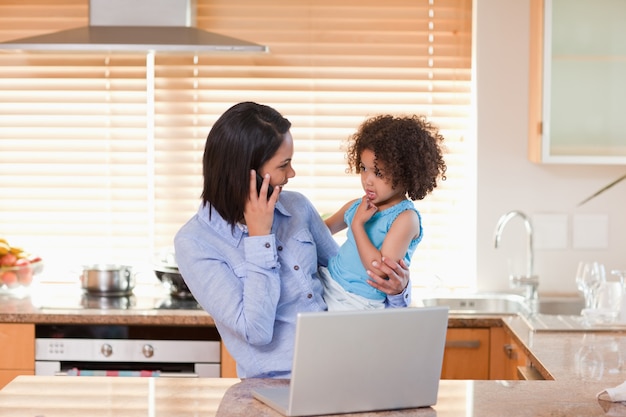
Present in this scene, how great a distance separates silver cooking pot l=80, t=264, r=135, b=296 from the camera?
12.1 feet

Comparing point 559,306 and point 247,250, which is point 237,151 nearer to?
point 247,250

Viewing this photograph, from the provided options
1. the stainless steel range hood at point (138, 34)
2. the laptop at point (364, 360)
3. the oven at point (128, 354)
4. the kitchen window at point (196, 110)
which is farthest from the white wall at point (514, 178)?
the laptop at point (364, 360)

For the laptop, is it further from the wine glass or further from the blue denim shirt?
the wine glass

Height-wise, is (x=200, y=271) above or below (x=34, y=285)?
above

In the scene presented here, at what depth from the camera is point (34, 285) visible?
3.79 metres

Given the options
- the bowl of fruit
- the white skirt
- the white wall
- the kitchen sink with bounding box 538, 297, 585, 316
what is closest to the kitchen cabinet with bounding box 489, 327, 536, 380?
the kitchen sink with bounding box 538, 297, 585, 316

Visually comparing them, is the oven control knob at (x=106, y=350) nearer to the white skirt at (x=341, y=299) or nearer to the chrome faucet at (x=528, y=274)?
the white skirt at (x=341, y=299)

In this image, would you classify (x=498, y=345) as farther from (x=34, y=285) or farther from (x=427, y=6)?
(x=34, y=285)

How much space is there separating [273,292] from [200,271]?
0.53ft

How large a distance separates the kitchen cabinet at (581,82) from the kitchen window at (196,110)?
1.35 feet

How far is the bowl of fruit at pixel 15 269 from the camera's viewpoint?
3713mm

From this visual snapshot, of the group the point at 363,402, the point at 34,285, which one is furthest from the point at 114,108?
the point at 363,402

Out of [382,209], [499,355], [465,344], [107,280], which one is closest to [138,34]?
[107,280]

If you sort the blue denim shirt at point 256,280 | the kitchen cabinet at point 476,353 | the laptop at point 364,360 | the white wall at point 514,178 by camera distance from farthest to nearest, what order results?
the white wall at point 514,178 < the kitchen cabinet at point 476,353 < the blue denim shirt at point 256,280 < the laptop at point 364,360
